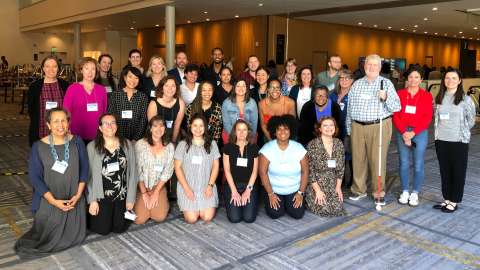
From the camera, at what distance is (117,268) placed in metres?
2.80

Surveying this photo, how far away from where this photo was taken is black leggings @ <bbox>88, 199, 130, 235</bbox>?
3383 mm

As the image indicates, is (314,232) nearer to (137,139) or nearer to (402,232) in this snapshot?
(402,232)

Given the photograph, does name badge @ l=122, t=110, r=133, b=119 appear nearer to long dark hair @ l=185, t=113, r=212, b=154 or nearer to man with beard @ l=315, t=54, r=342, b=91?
long dark hair @ l=185, t=113, r=212, b=154

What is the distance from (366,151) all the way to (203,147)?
179 cm

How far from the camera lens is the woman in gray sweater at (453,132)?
3.92m

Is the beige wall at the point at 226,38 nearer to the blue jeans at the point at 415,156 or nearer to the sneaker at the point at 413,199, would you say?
the blue jeans at the point at 415,156

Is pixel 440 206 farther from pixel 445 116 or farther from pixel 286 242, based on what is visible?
pixel 286 242

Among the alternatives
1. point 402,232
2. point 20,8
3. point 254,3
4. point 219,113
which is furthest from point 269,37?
point 20,8

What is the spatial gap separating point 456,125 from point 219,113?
2360 millimetres

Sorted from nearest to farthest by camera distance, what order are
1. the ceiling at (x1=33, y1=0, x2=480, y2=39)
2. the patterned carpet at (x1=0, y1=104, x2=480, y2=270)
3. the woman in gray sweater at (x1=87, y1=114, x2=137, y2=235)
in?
the patterned carpet at (x1=0, y1=104, x2=480, y2=270) < the woman in gray sweater at (x1=87, y1=114, x2=137, y2=235) < the ceiling at (x1=33, y1=0, x2=480, y2=39)

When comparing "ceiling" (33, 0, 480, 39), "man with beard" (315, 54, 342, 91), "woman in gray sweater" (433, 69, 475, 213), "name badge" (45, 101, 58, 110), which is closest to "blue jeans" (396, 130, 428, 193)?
"woman in gray sweater" (433, 69, 475, 213)

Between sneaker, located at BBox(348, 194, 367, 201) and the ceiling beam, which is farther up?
the ceiling beam

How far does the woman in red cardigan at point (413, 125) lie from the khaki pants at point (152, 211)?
2486 mm

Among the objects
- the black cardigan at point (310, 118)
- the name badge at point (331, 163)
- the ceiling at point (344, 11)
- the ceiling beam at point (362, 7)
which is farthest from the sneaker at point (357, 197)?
the ceiling beam at point (362, 7)
